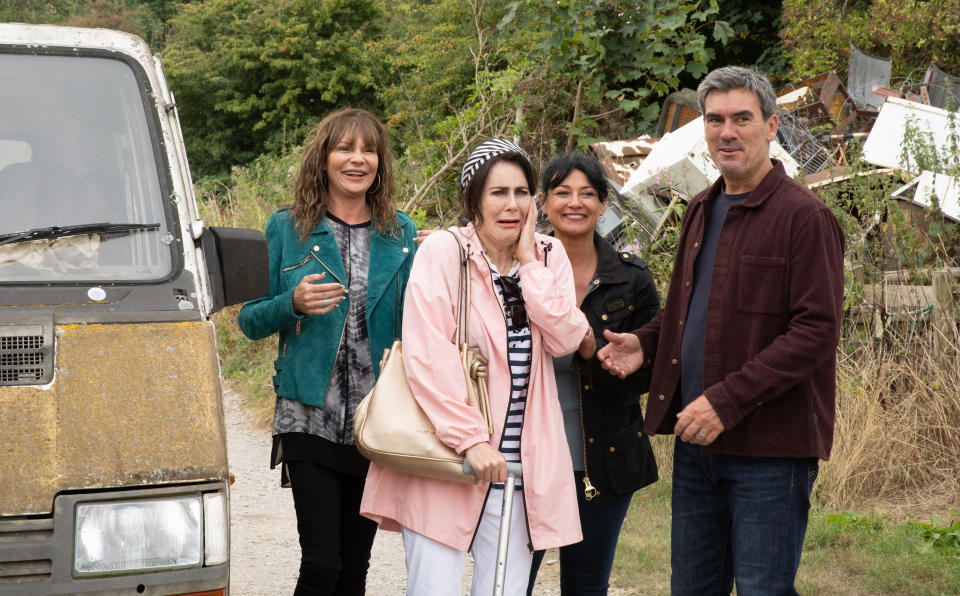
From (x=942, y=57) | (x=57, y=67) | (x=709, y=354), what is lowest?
(x=709, y=354)

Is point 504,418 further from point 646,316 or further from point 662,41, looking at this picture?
point 662,41

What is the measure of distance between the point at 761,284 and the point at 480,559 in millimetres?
1285

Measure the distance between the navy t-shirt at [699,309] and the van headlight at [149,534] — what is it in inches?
62.9

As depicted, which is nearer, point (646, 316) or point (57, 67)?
point (57, 67)

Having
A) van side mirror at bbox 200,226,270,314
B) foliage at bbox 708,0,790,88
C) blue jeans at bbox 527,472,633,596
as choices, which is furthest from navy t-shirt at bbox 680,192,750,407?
foliage at bbox 708,0,790,88

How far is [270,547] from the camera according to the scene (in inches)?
239

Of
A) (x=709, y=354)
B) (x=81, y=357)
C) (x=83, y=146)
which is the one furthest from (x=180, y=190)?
(x=709, y=354)

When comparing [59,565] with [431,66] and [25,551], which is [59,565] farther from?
[431,66]

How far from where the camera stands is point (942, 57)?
11195 millimetres

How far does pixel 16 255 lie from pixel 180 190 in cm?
54

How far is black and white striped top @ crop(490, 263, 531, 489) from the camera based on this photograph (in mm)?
3250

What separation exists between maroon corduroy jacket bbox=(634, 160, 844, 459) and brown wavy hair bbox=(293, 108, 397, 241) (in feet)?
4.73

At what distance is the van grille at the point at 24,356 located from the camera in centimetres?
255

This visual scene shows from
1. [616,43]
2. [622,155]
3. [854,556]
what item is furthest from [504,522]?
[616,43]
